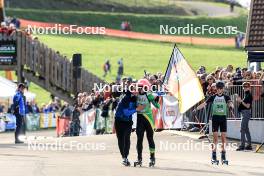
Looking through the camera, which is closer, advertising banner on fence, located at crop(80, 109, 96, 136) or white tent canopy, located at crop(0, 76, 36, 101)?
advertising banner on fence, located at crop(80, 109, 96, 136)

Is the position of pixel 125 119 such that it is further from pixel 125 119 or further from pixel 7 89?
pixel 7 89

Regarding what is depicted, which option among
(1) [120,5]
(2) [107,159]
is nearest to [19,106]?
(2) [107,159]

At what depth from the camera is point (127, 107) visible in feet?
61.9

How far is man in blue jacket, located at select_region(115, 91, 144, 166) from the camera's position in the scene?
1875cm

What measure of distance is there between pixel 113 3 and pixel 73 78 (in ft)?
164

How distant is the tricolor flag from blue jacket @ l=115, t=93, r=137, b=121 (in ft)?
15.6

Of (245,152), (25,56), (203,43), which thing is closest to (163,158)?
(245,152)

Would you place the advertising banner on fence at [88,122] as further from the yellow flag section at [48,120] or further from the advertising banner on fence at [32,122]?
the yellow flag section at [48,120]

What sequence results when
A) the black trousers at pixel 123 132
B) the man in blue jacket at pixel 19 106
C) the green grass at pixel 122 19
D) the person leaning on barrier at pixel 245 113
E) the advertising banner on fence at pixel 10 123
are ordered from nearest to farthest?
the black trousers at pixel 123 132 < the person leaning on barrier at pixel 245 113 < the man in blue jacket at pixel 19 106 < the advertising banner on fence at pixel 10 123 < the green grass at pixel 122 19

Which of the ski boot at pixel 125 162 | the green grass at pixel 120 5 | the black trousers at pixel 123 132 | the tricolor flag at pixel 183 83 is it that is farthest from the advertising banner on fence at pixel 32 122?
the green grass at pixel 120 5

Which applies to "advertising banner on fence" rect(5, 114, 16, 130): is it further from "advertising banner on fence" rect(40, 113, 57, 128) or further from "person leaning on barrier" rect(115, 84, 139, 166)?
"person leaning on barrier" rect(115, 84, 139, 166)

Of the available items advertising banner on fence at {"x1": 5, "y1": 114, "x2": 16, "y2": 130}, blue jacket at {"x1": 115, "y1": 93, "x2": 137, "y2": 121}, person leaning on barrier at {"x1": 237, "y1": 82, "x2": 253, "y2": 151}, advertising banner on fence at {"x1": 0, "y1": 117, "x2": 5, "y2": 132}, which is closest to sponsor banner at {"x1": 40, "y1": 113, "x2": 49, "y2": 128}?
advertising banner on fence at {"x1": 5, "y1": 114, "x2": 16, "y2": 130}

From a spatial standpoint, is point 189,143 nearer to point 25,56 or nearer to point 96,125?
point 96,125

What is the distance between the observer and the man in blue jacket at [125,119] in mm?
18750
